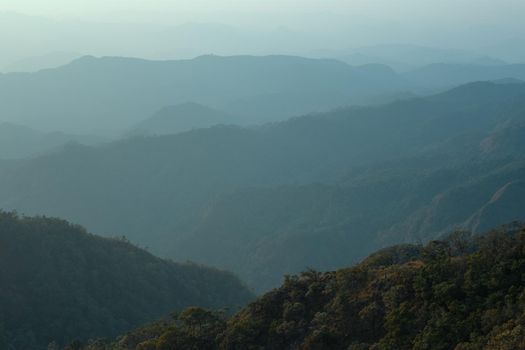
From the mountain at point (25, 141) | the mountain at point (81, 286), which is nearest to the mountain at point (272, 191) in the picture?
the mountain at point (81, 286)

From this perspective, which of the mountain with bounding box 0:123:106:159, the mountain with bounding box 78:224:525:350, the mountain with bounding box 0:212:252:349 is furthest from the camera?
the mountain with bounding box 0:123:106:159

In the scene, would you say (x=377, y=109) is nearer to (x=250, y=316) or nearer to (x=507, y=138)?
(x=507, y=138)

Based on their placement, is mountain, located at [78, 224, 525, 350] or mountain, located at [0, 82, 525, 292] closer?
mountain, located at [78, 224, 525, 350]

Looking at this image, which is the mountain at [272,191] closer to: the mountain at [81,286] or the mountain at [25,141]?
the mountain at [81,286]

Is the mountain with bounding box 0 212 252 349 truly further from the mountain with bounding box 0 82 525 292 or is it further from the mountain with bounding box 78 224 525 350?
the mountain with bounding box 0 82 525 292

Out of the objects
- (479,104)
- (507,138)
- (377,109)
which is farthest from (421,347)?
(479,104)

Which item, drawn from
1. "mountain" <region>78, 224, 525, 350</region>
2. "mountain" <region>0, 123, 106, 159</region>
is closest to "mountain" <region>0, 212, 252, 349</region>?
"mountain" <region>78, 224, 525, 350</region>
